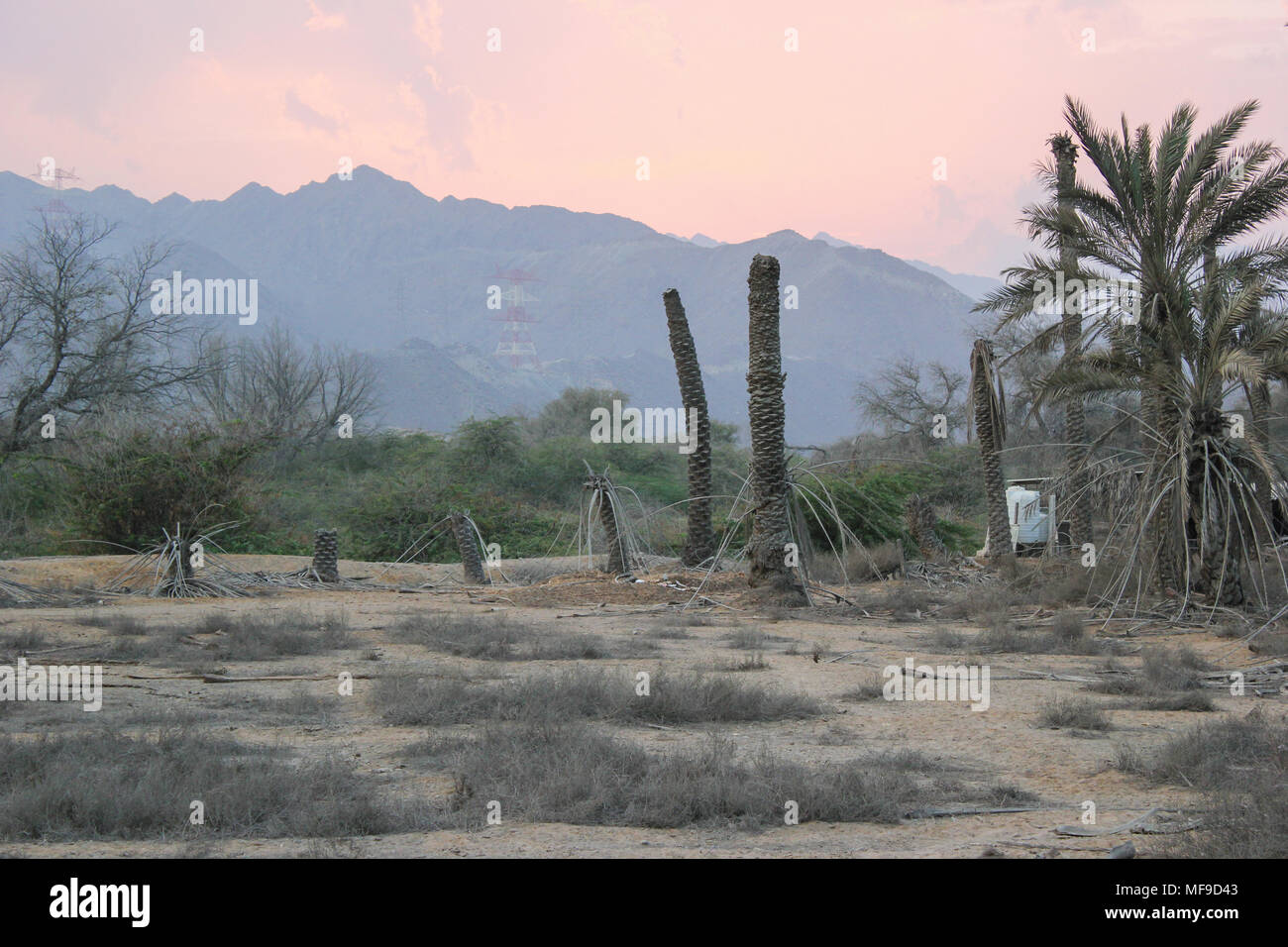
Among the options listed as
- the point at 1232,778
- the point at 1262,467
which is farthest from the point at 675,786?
the point at 1262,467

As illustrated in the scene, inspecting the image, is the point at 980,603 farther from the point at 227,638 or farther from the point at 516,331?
the point at 516,331

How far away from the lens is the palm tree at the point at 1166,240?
14.2m

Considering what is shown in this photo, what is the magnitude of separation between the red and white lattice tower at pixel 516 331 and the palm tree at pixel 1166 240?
135498mm

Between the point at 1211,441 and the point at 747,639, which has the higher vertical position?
the point at 1211,441

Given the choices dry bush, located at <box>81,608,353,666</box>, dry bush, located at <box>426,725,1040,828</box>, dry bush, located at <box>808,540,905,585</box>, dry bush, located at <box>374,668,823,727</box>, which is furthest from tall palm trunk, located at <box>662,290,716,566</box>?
dry bush, located at <box>426,725,1040,828</box>

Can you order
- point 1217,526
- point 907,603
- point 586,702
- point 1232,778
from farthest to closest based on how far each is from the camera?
1. point 907,603
2. point 1217,526
3. point 586,702
4. point 1232,778

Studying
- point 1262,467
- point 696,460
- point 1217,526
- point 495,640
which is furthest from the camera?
point 696,460

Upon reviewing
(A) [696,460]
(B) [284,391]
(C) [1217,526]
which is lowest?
(C) [1217,526]

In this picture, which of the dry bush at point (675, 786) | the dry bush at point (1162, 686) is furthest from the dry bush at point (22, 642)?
the dry bush at point (1162, 686)

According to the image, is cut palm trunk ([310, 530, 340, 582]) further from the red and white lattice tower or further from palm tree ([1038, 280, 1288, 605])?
the red and white lattice tower

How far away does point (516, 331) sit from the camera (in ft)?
599

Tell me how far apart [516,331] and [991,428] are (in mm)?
165500

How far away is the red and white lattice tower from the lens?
16151cm

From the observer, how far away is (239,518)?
2186 cm
